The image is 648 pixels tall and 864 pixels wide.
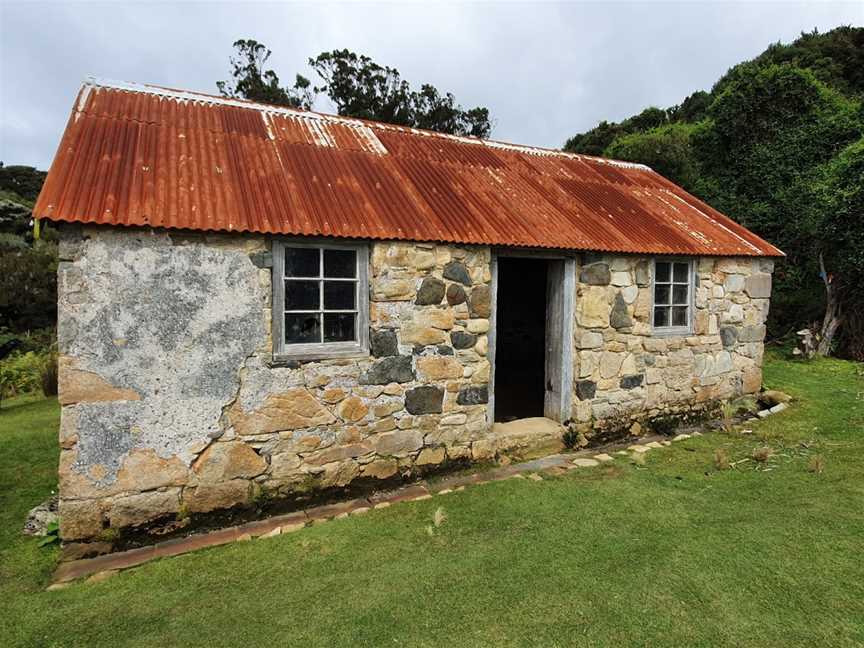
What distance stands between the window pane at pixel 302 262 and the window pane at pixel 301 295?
3.3 inches

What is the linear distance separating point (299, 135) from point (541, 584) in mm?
5272

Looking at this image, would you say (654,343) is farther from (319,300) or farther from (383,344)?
(319,300)

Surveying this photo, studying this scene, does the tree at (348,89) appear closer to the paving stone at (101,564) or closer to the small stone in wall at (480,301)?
the small stone in wall at (480,301)

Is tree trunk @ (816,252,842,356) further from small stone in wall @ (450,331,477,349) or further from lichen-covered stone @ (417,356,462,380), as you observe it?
lichen-covered stone @ (417,356,462,380)

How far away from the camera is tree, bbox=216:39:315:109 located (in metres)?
22.0

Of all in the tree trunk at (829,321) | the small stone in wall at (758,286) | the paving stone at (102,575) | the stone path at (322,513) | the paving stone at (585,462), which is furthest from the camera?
the tree trunk at (829,321)

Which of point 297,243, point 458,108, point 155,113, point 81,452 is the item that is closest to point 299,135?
point 155,113

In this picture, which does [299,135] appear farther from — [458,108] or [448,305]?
[458,108]

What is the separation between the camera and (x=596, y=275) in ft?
19.6

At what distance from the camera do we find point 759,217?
45.3ft

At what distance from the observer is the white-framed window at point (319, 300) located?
439 cm

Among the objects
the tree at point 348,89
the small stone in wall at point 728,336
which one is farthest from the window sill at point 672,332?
the tree at point 348,89

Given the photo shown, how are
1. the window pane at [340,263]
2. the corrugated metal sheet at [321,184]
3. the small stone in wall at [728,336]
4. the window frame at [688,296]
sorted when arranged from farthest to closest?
the small stone in wall at [728,336]
the window frame at [688,296]
the window pane at [340,263]
the corrugated metal sheet at [321,184]

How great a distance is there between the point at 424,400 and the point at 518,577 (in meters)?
2.00
